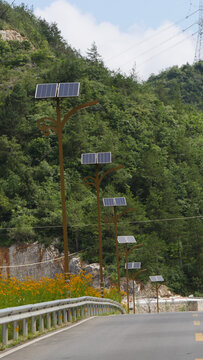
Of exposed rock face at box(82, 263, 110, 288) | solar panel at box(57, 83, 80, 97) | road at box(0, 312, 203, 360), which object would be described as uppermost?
solar panel at box(57, 83, 80, 97)

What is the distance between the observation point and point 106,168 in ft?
310

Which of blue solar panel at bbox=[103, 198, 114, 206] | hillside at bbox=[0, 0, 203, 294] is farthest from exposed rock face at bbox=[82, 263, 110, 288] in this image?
blue solar panel at bbox=[103, 198, 114, 206]

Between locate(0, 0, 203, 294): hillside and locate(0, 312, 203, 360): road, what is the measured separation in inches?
2379

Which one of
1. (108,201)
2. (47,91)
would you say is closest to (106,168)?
(108,201)

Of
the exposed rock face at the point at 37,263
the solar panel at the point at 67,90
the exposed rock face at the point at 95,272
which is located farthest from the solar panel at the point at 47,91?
the exposed rock face at the point at 95,272

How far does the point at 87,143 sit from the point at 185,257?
2599 cm

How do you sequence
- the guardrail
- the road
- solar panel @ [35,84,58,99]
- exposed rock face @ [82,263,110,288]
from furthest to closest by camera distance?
1. exposed rock face @ [82,263,110,288]
2. solar panel @ [35,84,58,99]
3. the guardrail
4. the road

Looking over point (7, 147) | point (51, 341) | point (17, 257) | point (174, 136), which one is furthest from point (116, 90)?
point (51, 341)

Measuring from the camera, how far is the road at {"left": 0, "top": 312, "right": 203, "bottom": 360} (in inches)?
350

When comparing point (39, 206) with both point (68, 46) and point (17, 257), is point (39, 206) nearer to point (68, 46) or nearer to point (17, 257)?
point (17, 257)

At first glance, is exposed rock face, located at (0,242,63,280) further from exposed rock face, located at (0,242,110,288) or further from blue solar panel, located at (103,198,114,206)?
blue solar panel, located at (103,198,114,206)

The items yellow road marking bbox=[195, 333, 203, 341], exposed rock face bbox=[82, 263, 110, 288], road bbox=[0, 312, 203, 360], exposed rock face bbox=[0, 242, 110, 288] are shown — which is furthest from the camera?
exposed rock face bbox=[0, 242, 110, 288]

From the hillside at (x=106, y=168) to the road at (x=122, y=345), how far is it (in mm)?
60431

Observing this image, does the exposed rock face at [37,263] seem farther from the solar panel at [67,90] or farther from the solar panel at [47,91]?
the solar panel at [67,90]
